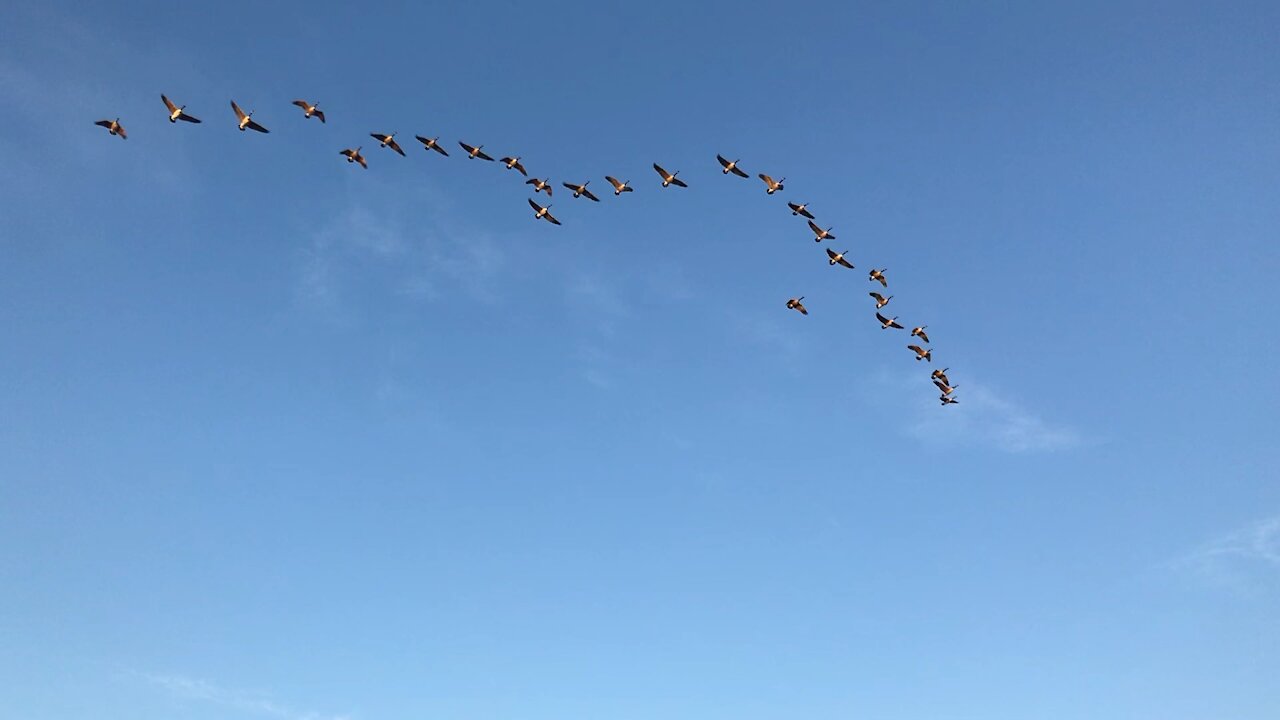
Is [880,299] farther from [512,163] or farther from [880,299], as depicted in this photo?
[512,163]

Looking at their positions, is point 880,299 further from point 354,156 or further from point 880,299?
point 354,156

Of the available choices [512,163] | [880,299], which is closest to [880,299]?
[880,299]

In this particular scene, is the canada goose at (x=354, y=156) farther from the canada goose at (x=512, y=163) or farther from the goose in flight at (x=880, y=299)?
the goose in flight at (x=880, y=299)

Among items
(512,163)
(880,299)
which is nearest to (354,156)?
(512,163)

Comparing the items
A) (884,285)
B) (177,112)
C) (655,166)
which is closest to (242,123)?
(177,112)

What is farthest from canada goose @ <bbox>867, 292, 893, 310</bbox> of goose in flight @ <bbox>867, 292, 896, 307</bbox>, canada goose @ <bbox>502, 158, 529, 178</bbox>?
canada goose @ <bbox>502, 158, 529, 178</bbox>

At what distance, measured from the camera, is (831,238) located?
379 feet

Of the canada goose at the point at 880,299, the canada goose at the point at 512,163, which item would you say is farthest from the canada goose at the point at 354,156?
the canada goose at the point at 880,299

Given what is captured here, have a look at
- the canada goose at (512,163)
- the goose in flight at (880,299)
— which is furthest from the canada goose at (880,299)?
the canada goose at (512,163)

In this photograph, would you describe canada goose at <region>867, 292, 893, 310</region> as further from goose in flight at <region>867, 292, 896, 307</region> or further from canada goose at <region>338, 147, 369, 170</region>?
canada goose at <region>338, 147, 369, 170</region>

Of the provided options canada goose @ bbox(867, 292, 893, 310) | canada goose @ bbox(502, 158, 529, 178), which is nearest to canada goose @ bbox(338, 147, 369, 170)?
canada goose @ bbox(502, 158, 529, 178)

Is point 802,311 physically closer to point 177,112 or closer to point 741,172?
point 741,172

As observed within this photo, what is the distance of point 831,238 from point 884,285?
10.1m

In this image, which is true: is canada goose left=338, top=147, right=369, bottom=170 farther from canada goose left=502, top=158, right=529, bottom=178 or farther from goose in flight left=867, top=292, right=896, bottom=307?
goose in flight left=867, top=292, right=896, bottom=307
